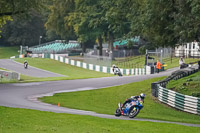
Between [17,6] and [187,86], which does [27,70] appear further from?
[187,86]

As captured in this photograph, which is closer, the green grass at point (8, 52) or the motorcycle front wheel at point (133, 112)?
the motorcycle front wheel at point (133, 112)

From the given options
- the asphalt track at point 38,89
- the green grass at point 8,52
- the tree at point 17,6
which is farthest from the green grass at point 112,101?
the green grass at point 8,52

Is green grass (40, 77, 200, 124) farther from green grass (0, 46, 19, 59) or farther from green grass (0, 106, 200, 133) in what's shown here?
green grass (0, 46, 19, 59)

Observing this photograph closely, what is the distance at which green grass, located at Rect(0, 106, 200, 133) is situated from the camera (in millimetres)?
13769

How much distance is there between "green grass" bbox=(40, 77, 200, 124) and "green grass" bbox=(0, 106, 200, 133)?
4.29 meters

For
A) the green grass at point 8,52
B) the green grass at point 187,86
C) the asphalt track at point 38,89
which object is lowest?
the asphalt track at point 38,89

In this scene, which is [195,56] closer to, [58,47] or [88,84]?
[88,84]

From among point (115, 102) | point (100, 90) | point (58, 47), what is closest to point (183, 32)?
point (115, 102)

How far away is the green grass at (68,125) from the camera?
1377 centimetres

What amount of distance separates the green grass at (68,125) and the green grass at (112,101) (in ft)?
14.1

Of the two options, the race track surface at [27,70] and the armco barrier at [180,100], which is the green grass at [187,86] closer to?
the armco barrier at [180,100]

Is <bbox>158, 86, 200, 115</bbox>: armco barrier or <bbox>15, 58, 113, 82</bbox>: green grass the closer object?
<bbox>158, 86, 200, 115</bbox>: armco barrier

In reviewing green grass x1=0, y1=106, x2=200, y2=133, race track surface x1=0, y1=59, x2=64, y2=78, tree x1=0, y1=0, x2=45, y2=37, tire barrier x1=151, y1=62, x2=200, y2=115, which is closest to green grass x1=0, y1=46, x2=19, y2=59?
race track surface x1=0, y1=59, x2=64, y2=78

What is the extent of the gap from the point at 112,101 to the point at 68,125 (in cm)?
1110
